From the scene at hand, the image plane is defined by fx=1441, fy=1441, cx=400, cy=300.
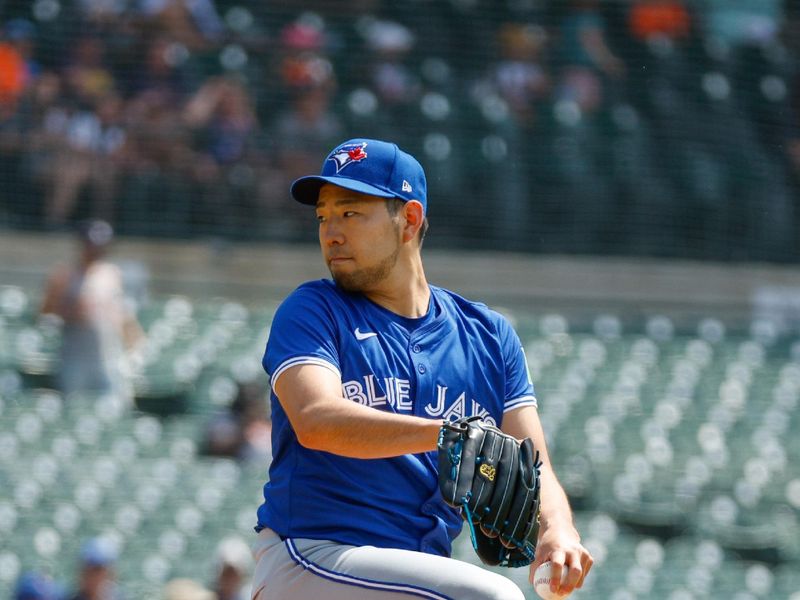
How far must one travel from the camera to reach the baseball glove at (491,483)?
7.17ft

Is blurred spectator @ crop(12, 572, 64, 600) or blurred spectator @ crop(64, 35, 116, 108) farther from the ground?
blurred spectator @ crop(64, 35, 116, 108)

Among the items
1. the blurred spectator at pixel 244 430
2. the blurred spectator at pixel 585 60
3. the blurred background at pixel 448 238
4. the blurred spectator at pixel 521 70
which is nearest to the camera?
the blurred spectator at pixel 244 430

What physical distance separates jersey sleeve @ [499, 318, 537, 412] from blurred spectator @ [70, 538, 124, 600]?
348 centimetres

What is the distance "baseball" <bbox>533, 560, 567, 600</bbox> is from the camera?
2332 mm

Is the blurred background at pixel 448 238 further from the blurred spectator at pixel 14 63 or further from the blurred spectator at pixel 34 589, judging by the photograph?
the blurred spectator at pixel 34 589

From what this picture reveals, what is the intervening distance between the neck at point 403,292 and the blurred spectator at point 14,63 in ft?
22.5

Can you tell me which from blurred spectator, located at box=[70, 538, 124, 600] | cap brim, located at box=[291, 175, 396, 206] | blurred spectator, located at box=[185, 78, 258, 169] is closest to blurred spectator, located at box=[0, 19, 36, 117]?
blurred spectator, located at box=[185, 78, 258, 169]

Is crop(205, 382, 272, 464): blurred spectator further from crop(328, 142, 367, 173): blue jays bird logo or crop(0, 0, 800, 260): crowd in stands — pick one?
crop(328, 142, 367, 173): blue jays bird logo

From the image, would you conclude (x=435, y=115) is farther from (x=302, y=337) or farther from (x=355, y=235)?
(x=302, y=337)

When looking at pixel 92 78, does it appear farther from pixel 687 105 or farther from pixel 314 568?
pixel 314 568

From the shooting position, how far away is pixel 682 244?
986 centimetres

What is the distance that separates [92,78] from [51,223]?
3.23 ft

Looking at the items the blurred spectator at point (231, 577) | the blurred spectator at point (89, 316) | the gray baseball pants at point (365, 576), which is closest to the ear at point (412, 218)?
the gray baseball pants at point (365, 576)

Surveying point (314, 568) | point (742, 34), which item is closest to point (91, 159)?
point (742, 34)
